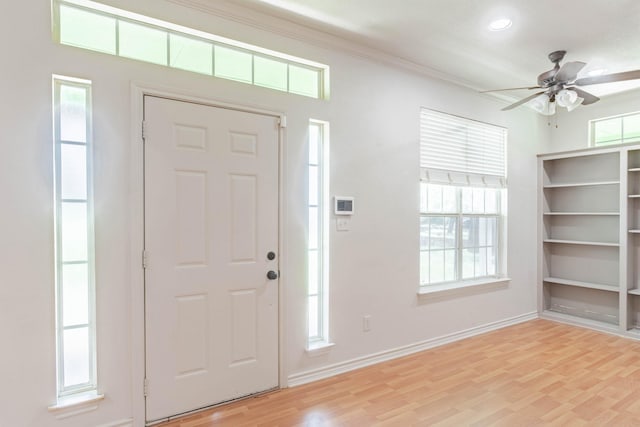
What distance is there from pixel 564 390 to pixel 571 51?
9.54 feet

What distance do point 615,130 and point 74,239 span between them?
5.88 metres

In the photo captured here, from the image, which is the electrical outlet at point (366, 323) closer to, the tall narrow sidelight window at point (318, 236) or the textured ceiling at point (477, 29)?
the tall narrow sidelight window at point (318, 236)

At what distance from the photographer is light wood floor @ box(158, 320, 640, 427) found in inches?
96.0

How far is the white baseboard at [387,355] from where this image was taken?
296 centimetres

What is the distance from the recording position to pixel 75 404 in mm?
2111

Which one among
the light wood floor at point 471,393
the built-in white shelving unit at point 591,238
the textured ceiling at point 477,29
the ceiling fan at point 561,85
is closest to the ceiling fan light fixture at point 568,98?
the ceiling fan at point 561,85

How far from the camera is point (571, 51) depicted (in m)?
3.27

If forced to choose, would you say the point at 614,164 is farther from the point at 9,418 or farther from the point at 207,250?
the point at 9,418

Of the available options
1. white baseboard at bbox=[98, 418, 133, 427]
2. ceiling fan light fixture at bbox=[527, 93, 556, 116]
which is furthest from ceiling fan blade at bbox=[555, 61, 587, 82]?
white baseboard at bbox=[98, 418, 133, 427]

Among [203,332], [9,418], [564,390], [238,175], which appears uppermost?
[238,175]

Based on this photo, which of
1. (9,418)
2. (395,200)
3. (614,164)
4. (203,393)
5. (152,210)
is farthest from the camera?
(614,164)

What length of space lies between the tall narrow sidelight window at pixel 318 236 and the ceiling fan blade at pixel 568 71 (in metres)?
1.86

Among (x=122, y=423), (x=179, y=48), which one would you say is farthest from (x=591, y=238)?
(x=122, y=423)

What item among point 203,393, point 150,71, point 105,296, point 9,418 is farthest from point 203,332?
A: point 150,71
